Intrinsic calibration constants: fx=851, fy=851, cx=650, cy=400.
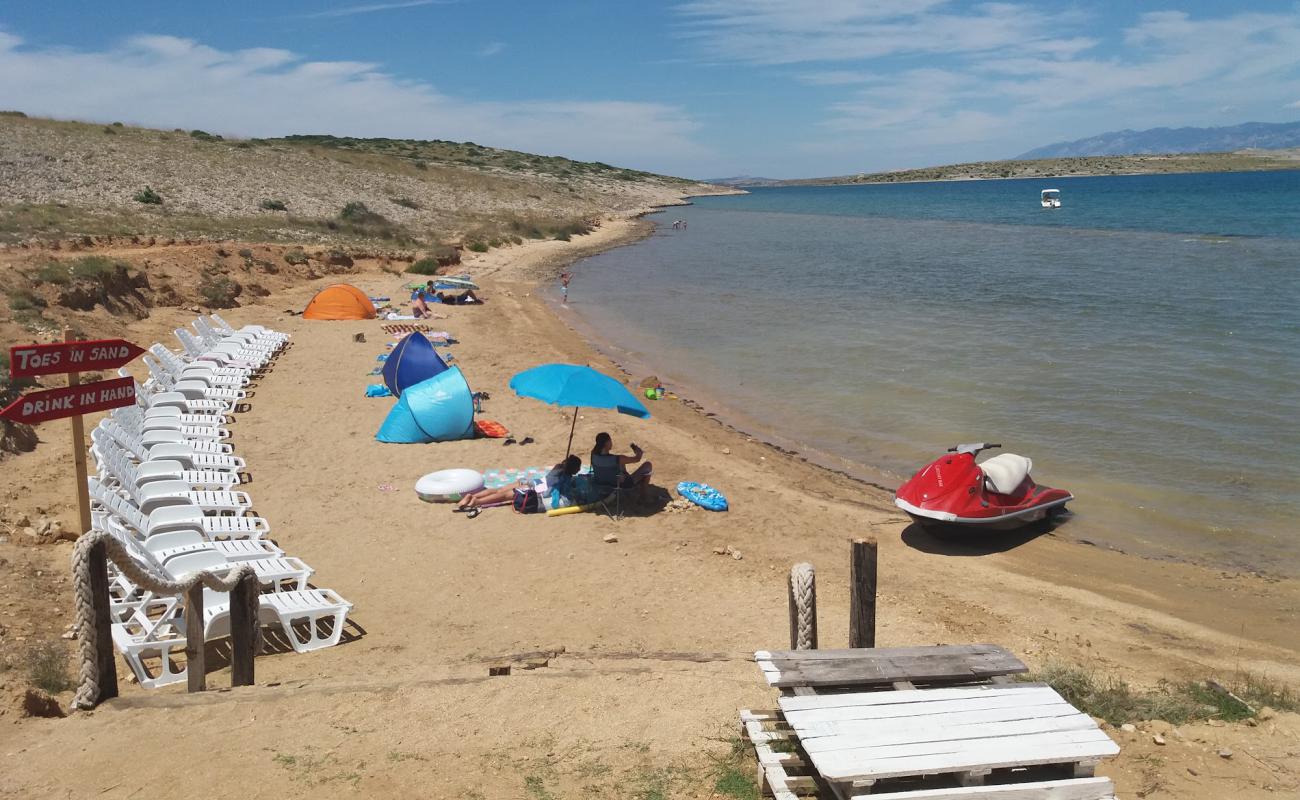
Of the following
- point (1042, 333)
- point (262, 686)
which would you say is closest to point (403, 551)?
point (262, 686)

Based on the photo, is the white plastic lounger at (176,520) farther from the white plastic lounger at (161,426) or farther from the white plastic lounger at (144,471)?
the white plastic lounger at (161,426)

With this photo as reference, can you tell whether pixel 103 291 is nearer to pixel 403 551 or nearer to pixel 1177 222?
pixel 403 551

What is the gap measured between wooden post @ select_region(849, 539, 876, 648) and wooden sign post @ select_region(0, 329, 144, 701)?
4472 millimetres

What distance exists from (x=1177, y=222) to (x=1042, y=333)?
136ft

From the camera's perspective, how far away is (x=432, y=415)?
1255 cm

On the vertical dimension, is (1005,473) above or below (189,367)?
below

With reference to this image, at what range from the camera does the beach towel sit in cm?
1292

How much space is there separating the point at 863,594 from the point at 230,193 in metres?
42.3

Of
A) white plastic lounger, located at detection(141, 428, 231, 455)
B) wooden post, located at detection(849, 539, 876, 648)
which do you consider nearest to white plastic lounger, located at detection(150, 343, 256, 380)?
white plastic lounger, located at detection(141, 428, 231, 455)

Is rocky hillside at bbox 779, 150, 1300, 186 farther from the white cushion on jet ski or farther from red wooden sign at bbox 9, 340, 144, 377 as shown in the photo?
red wooden sign at bbox 9, 340, 144, 377

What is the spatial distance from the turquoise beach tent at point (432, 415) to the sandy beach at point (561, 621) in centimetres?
28

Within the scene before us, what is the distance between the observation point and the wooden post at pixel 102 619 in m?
4.82

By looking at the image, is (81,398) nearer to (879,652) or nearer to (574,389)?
(574,389)

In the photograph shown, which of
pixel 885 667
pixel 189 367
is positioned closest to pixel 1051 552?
pixel 885 667
